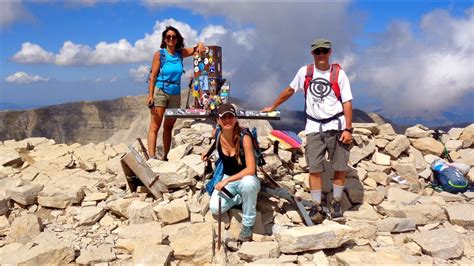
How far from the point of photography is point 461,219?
21.2 feet

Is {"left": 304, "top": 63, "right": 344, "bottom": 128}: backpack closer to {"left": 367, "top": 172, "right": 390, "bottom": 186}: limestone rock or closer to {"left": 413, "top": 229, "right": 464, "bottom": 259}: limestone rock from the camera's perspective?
{"left": 413, "top": 229, "right": 464, "bottom": 259}: limestone rock

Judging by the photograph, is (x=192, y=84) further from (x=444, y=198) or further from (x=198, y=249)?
(x=444, y=198)

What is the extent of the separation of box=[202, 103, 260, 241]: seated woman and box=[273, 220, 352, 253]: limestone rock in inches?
20.5

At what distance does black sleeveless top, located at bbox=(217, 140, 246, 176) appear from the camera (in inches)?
219

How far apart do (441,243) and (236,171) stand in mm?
3130

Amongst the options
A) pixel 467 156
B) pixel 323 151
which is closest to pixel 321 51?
pixel 323 151

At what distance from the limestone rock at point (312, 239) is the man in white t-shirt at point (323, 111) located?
2.69 feet

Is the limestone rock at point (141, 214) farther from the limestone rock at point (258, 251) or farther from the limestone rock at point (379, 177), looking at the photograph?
the limestone rock at point (379, 177)

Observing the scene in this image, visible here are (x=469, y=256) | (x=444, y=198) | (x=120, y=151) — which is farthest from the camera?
(x=120, y=151)

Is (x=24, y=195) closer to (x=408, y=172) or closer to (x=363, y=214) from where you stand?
(x=363, y=214)

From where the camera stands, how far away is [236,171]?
18.4 ft

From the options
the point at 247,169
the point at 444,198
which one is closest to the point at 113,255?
the point at 247,169

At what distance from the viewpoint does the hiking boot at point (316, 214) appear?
6.06 meters

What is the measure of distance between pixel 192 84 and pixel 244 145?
14.6ft
